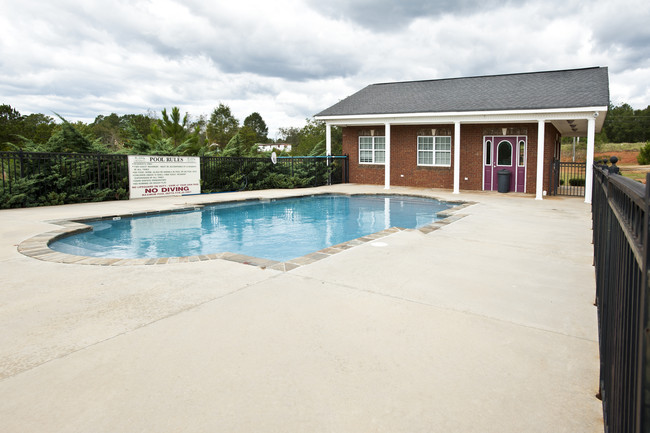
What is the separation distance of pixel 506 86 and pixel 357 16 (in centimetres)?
817

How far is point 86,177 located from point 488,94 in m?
16.0

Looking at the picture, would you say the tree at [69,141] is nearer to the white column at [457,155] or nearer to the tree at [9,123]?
the white column at [457,155]

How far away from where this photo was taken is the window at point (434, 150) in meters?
19.6

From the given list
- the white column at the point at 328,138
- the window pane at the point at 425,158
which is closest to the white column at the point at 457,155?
the window pane at the point at 425,158

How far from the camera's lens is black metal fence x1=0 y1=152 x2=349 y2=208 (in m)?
12.4

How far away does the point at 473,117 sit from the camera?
16.9 meters

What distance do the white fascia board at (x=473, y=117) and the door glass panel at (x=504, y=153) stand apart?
6.15ft

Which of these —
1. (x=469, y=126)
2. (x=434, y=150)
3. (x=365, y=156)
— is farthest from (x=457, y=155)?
(x=365, y=156)

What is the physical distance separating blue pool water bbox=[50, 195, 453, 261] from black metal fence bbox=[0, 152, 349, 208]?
136 inches

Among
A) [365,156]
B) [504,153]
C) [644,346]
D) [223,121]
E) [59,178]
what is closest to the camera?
[644,346]

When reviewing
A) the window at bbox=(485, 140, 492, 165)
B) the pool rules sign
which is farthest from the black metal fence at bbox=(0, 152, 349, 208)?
the window at bbox=(485, 140, 492, 165)

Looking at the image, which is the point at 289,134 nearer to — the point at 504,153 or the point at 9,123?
the point at 9,123

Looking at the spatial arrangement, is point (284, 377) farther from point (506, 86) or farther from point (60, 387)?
point (506, 86)

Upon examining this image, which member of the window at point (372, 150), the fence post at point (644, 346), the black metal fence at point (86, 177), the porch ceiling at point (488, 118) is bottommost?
the fence post at point (644, 346)
